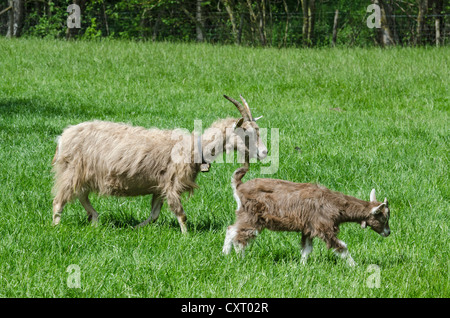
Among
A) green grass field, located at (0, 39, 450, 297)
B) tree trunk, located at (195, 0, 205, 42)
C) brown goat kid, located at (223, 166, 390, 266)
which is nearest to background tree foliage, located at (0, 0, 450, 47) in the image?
tree trunk, located at (195, 0, 205, 42)

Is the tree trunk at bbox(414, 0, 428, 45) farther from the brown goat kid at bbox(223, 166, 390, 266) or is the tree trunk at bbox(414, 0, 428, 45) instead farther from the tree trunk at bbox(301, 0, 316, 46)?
the brown goat kid at bbox(223, 166, 390, 266)

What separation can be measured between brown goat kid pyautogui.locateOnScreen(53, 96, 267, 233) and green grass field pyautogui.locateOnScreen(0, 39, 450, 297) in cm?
31

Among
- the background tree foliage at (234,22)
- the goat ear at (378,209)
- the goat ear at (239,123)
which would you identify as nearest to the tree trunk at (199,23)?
the background tree foliage at (234,22)

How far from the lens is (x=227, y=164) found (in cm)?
788

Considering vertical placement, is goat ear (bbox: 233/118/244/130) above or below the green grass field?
above

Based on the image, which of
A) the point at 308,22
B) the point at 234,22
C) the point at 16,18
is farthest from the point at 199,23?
the point at 16,18

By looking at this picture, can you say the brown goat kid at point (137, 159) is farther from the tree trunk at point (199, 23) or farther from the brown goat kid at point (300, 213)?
the tree trunk at point (199, 23)

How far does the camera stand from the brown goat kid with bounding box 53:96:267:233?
218 inches

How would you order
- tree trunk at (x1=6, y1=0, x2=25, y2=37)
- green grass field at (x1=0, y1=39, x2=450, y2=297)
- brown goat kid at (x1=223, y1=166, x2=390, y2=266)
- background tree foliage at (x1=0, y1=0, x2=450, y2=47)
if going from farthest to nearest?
tree trunk at (x1=6, y1=0, x2=25, y2=37), background tree foliage at (x1=0, y1=0, x2=450, y2=47), brown goat kid at (x1=223, y1=166, x2=390, y2=266), green grass field at (x1=0, y1=39, x2=450, y2=297)

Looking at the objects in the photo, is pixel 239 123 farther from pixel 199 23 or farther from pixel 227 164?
pixel 199 23

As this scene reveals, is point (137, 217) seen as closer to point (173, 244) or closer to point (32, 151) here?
point (173, 244)

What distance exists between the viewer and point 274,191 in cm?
463

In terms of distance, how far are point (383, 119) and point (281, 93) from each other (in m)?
2.97
